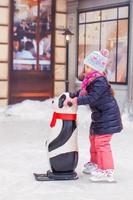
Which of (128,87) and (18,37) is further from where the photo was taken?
(18,37)

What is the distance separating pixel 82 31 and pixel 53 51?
4.13ft

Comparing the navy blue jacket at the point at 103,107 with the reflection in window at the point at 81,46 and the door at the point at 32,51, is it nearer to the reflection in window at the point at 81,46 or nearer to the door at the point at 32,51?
the door at the point at 32,51

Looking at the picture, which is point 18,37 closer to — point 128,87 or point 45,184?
point 128,87

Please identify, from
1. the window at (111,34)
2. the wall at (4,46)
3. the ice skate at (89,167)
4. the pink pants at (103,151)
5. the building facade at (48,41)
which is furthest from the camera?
the wall at (4,46)

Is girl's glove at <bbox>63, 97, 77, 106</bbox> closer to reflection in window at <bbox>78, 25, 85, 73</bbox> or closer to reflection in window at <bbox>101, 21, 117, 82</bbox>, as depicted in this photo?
reflection in window at <bbox>101, 21, 117, 82</bbox>

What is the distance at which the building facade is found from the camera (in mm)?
15505

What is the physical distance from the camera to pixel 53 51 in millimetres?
16484

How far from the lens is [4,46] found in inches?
621

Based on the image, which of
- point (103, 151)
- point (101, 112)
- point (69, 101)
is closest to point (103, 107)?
point (101, 112)

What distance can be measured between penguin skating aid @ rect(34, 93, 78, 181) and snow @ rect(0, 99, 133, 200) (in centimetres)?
19

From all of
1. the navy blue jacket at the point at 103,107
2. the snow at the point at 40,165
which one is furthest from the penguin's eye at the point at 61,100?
the snow at the point at 40,165

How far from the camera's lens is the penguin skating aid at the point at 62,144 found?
6930 millimetres

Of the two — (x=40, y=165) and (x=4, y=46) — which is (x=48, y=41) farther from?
(x=40, y=165)

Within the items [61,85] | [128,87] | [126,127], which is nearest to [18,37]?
[61,85]
